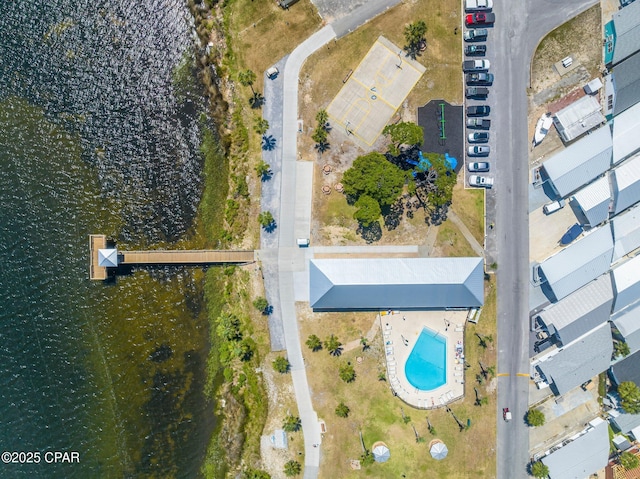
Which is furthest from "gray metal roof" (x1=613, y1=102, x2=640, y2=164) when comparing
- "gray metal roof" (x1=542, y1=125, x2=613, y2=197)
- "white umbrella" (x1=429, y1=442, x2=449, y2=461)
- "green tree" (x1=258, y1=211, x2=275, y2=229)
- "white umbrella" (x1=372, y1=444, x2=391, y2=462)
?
"white umbrella" (x1=372, y1=444, x2=391, y2=462)

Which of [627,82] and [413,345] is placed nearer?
[627,82]

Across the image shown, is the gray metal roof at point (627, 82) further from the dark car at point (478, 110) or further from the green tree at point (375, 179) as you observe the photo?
the green tree at point (375, 179)

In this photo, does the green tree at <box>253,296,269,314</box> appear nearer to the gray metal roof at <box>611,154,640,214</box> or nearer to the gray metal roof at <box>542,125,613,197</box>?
the gray metal roof at <box>542,125,613,197</box>

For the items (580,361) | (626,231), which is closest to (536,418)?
(580,361)

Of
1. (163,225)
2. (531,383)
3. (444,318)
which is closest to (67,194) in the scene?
(163,225)

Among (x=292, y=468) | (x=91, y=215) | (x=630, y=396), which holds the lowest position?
(x=292, y=468)

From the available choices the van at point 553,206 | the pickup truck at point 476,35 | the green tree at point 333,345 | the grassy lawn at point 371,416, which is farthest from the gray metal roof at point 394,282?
the pickup truck at point 476,35

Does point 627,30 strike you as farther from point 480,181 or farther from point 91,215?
point 91,215
